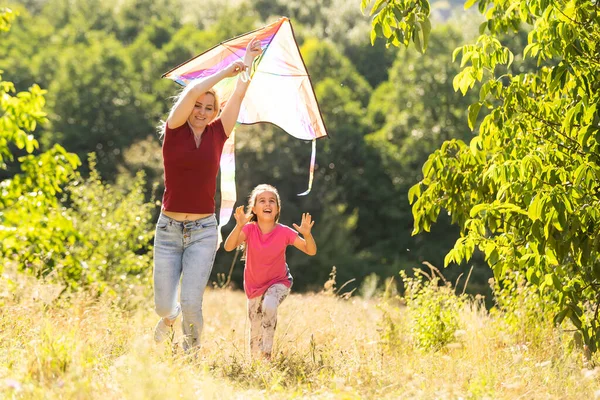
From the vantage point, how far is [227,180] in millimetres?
6004

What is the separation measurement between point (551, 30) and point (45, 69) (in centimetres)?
4129

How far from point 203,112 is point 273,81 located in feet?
3.61

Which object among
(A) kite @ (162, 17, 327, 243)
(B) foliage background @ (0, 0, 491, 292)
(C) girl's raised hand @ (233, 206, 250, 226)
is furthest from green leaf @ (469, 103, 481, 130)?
(B) foliage background @ (0, 0, 491, 292)

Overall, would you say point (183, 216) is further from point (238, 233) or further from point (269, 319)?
point (269, 319)

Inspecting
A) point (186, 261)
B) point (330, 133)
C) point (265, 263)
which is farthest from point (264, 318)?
point (330, 133)

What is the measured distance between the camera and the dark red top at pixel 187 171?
5.25 metres

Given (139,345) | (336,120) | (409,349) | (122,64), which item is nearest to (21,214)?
(409,349)

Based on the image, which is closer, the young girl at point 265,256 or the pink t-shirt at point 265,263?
the young girl at point 265,256

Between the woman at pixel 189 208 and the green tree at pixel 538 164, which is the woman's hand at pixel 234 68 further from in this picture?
the green tree at pixel 538 164

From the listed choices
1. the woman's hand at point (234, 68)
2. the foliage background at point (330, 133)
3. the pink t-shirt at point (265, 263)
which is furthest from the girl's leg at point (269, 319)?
the foliage background at point (330, 133)

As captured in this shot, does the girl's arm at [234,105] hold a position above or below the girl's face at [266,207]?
above

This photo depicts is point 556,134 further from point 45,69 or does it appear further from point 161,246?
point 45,69

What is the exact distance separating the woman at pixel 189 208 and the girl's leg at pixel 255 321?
1.69 feet

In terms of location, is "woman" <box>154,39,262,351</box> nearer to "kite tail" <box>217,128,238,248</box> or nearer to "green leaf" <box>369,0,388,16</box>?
"kite tail" <box>217,128,238,248</box>
